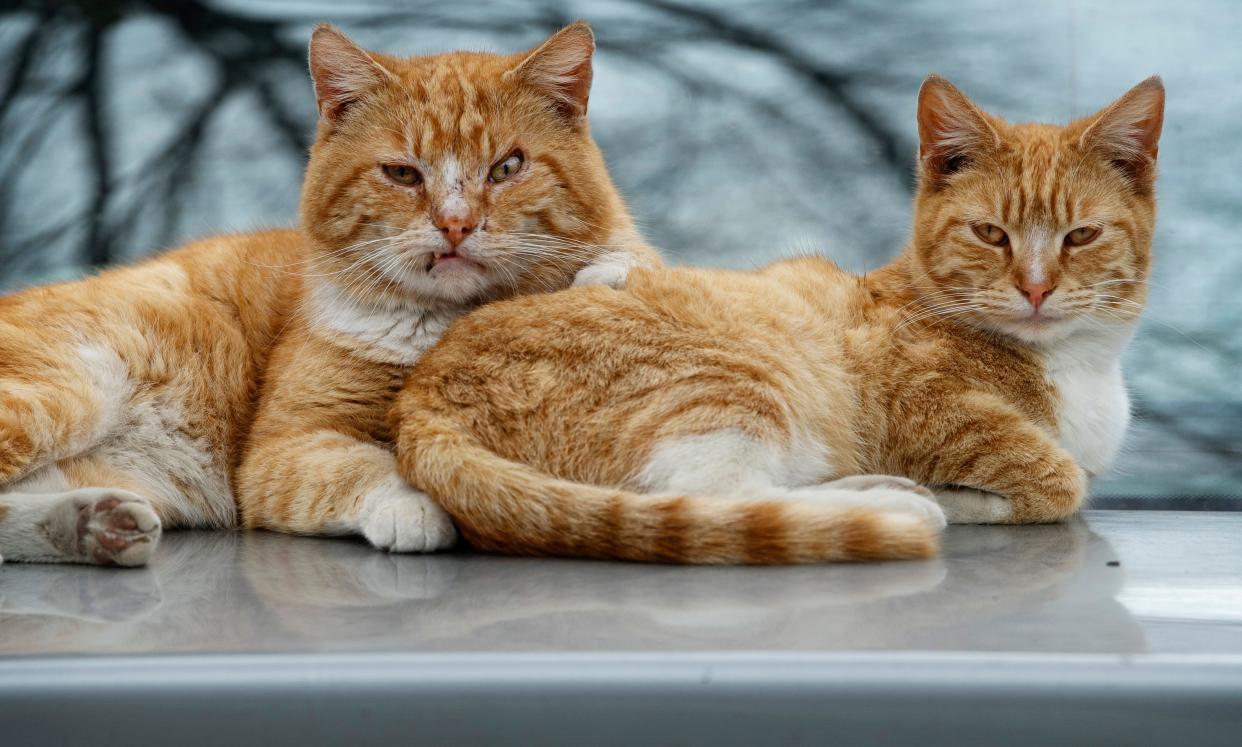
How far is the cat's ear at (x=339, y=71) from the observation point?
195 centimetres

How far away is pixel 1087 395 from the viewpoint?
197cm

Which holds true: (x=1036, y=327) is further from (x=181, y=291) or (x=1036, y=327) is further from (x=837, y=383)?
(x=181, y=291)

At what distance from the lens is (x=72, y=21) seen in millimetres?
2840

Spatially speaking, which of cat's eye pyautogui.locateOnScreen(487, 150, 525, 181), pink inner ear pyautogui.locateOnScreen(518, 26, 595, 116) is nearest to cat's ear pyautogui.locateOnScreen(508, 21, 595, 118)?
pink inner ear pyautogui.locateOnScreen(518, 26, 595, 116)

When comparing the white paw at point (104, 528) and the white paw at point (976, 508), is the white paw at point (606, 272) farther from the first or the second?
the white paw at point (104, 528)

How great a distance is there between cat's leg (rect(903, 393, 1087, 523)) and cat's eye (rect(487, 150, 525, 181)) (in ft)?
2.54

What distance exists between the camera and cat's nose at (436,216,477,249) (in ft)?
5.85

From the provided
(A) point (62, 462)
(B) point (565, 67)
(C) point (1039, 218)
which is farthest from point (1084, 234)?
(A) point (62, 462)

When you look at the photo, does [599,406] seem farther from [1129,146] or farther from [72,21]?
[72,21]

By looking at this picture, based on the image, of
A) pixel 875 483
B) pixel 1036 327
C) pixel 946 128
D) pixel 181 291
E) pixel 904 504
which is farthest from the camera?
pixel 181 291

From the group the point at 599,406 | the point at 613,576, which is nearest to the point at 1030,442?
the point at 599,406

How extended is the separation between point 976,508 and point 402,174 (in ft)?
3.51

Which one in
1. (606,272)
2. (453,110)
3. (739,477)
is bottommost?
(739,477)

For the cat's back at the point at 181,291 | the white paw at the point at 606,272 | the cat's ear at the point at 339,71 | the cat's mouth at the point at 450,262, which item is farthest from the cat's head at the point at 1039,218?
the cat's back at the point at 181,291
